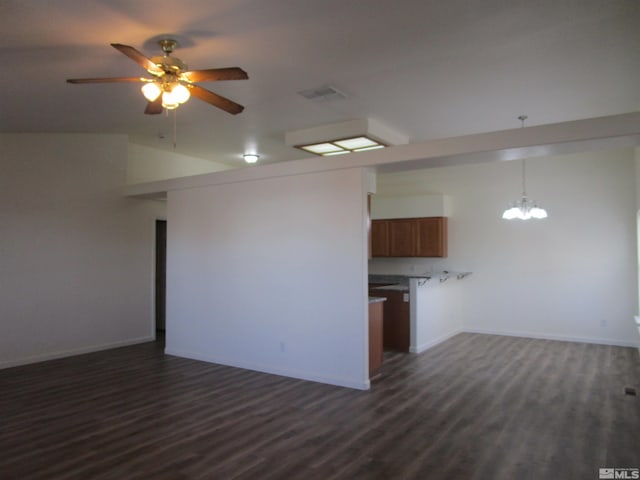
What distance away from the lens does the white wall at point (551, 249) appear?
6.70m

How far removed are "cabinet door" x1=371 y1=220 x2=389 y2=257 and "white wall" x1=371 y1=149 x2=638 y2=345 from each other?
82cm

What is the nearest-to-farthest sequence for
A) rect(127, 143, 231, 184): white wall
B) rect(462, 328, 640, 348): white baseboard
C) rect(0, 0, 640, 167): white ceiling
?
rect(0, 0, 640, 167): white ceiling, rect(462, 328, 640, 348): white baseboard, rect(127, 143, 231, 184): white wall

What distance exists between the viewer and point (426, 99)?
4.74 metres

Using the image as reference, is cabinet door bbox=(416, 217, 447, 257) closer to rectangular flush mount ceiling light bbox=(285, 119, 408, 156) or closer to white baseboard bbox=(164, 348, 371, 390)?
rectangular flush mount ceiling light bbox=(285, 119, 408, 156)

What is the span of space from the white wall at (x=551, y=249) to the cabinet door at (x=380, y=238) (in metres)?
0.82

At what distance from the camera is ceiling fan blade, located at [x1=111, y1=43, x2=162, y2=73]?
2.76m

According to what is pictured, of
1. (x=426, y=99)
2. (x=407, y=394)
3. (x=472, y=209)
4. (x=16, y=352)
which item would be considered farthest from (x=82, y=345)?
(x=472, y=209)

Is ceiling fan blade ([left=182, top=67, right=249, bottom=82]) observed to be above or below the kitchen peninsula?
above

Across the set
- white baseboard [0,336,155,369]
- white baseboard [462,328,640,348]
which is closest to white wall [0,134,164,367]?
white baseboard [0,336,155,369]

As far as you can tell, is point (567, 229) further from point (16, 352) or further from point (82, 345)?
point (16, 352)

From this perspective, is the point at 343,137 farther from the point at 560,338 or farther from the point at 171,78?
the point at 560,338

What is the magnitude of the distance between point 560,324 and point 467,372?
9.27 feet

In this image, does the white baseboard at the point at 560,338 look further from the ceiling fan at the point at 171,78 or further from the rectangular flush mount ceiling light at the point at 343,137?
the ceiling fan at the point at 171,78

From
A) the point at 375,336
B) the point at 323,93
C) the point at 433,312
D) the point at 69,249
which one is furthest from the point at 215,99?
the point at 433,312
